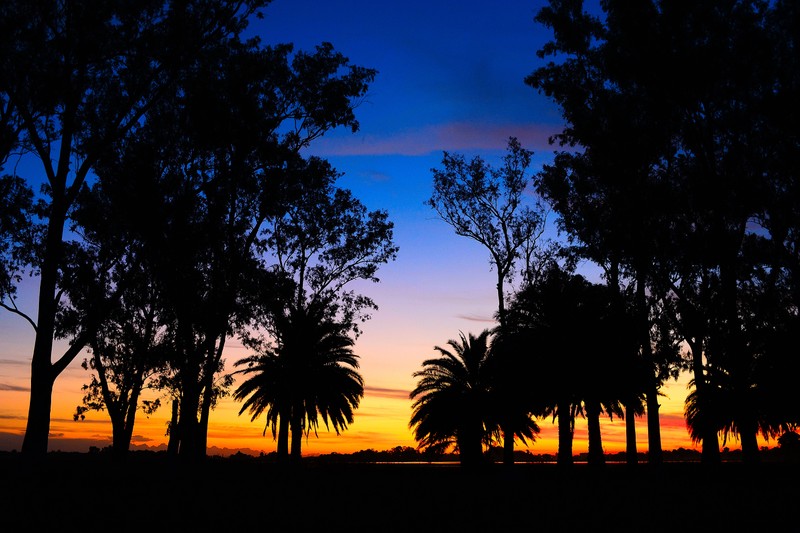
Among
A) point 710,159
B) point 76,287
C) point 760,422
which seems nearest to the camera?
point 710,159

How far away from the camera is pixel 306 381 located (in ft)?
125

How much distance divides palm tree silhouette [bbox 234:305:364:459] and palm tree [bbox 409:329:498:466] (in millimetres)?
3881

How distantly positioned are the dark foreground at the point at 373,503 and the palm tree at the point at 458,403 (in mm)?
14396

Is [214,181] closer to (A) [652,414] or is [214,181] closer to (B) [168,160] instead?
(B) [168,160]

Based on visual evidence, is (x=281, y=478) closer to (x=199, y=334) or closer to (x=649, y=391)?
(x=199, y=334)

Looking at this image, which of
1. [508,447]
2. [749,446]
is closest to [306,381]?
[508,447]

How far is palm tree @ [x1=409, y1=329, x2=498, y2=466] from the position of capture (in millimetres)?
38594

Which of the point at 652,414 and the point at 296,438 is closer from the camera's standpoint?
the point at 652,414

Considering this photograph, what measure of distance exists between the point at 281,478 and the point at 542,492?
855 cm

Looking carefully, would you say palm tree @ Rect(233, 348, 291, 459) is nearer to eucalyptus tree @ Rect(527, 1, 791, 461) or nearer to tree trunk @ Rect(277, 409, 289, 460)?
tree trunk @ Rect(277, 409, 289, 460)

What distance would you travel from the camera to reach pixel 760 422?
4572cm

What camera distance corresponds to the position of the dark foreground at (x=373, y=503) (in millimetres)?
12367

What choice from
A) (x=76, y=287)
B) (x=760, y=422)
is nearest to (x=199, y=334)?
(x=76, y=287)

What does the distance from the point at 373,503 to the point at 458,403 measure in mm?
23118
